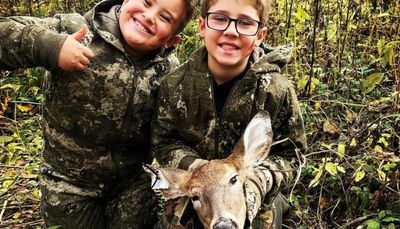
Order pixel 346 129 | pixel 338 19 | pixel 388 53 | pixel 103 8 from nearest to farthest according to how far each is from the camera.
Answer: pixel 103 8 < pixel 388 53 < pixel 346 129 < pixel 338 19

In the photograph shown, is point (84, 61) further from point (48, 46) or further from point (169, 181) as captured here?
point (169, 181)

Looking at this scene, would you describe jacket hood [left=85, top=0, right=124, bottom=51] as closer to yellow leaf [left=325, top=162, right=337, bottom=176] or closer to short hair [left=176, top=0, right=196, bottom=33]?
short hair [left=176, top=0, right=196, bottom=33]

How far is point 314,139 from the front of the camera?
464 cm

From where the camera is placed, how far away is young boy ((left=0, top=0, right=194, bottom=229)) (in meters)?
3.39

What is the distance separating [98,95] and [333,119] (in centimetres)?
217

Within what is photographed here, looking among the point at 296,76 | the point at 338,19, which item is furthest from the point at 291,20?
the point at 296,76

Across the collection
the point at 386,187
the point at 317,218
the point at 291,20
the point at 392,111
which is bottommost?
the point at 317,218

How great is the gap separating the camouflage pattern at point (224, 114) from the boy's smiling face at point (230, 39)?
0.13 m

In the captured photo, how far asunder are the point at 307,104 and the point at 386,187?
4.04 feet

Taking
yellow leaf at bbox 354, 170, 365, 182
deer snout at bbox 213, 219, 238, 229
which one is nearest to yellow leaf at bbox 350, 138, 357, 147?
yellow leaf at bbox 354, 170, 365, 182

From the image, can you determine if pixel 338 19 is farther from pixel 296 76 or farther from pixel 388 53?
pixel 388 53

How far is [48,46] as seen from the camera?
10.8ft

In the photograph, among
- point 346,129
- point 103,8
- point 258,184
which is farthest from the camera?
point 346,129

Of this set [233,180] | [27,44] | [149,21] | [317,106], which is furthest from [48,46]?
[317,106]
